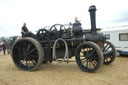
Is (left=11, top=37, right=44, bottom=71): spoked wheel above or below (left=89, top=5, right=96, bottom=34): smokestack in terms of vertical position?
below

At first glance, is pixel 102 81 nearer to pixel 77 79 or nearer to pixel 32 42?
pixel 77 79

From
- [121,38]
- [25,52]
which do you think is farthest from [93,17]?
[121,38]

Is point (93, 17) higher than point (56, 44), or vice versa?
point (93, 17)

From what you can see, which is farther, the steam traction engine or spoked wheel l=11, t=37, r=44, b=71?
spoked wheel l=11, t=37, r=44, b=71

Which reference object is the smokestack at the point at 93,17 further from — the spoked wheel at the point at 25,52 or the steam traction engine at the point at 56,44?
the spoked wheel at the point at 25,52

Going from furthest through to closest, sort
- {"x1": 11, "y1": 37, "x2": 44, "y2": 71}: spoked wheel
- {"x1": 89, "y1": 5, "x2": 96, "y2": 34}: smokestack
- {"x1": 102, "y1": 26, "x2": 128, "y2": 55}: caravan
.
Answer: {"x1": 102, "y1": 26, "x2": 128, "y2": 55}: caravan
{"x1": 11, "y1": 37, "x2": 44, "y2": 71}: spoked wheel
{"x1": 89, "y1": 5, "x2": 96, "y2": 34}: smokestack

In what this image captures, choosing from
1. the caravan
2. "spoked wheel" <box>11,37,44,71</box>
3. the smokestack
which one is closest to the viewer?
the smokestack

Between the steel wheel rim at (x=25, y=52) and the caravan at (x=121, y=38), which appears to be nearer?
the steel wheel rim at (x=25, y=52)

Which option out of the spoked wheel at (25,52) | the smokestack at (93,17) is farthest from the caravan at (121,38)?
the spoked wheel at (25,52)

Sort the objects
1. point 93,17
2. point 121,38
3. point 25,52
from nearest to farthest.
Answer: point 93,17 → point 25,52 → point 121,38

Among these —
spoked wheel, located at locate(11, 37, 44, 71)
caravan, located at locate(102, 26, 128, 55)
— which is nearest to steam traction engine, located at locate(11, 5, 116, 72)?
spoked wheel, located at locate(11, 37, 44, 71)

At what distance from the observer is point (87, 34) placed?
15.9 feet

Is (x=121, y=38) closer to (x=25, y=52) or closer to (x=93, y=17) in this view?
(x=93, y=17)

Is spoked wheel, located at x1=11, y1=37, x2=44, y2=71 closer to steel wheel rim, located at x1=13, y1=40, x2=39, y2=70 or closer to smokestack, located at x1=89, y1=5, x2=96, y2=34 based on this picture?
steel wheel rim, located at x1=13, y1=40, x2=39, y2=70
